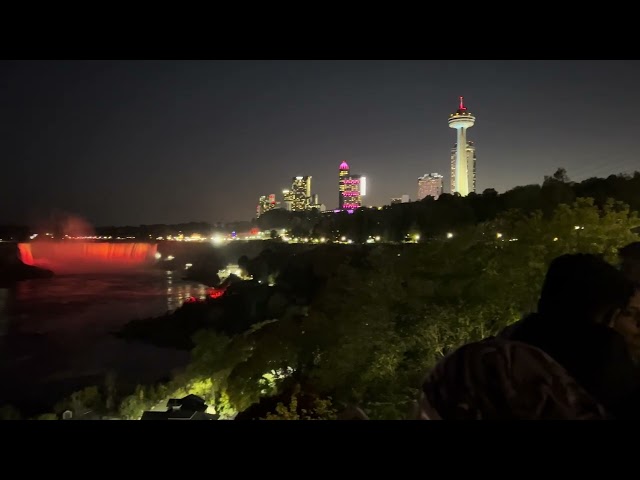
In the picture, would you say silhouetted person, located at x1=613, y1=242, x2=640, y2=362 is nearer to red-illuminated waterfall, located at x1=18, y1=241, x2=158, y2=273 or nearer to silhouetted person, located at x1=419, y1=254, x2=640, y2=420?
silhouetted person, located at x1=419, y1=254, x2=640, y2=420

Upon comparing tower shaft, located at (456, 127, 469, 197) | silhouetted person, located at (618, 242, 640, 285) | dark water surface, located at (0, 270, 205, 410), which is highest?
tower shaft, located at (456, 127, 469, 197)

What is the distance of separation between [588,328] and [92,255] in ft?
164

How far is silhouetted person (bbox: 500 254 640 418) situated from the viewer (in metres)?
1.23

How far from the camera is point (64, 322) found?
18.1 m

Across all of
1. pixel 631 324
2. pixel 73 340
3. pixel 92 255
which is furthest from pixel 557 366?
pixel 92 255

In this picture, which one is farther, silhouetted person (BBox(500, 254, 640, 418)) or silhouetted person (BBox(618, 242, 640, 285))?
silhouetted person (BBox(618, 242, 640, 285))

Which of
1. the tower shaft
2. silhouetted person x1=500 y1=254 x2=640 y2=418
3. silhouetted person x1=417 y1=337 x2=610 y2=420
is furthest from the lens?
the tower shaft

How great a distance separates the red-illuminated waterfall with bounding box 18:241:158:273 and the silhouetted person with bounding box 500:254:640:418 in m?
42.8

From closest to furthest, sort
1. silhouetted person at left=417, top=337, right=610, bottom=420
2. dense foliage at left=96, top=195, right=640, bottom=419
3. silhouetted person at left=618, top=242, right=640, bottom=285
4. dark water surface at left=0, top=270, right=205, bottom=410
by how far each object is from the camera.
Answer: silhouetted person at left=417, top=337, right=610, bottom=420
silhouetted person at left=618, top=242, right=640, bottom=285
dense foliage at left=96, top=195, right=640, bottom=419
dark water surface at left=0, top=270, right=205, bottom=410

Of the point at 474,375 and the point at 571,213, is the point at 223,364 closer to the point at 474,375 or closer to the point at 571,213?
the point at 571,213

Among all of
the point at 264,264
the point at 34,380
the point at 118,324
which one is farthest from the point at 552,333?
the point at 264,264

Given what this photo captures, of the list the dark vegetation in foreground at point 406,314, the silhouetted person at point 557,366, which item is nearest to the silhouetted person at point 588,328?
the silhouetted person at point 557,366

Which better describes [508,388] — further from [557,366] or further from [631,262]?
[631,262]

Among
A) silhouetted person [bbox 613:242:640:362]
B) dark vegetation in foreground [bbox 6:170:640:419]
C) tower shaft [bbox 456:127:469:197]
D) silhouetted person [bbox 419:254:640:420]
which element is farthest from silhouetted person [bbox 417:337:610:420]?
tower shaft [bbox 456:127:469:197]
